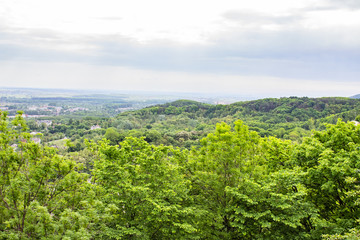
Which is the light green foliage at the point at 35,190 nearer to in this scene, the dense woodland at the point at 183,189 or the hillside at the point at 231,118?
the dense woodland at the point at 183,189

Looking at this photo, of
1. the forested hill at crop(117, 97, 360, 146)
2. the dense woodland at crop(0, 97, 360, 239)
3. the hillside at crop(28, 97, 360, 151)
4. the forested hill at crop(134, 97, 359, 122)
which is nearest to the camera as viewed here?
the dense woodland at crop(0, 97, 360, 239)

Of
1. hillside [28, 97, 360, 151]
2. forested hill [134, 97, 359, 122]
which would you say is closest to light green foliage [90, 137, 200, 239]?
hillside [28, 97, 360, 151]

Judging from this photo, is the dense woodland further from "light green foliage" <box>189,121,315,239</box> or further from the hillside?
the hillside

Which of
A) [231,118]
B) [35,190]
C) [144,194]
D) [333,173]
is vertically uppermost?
[333,173]

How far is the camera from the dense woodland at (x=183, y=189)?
10.4m

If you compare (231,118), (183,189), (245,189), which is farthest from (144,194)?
(231,118)

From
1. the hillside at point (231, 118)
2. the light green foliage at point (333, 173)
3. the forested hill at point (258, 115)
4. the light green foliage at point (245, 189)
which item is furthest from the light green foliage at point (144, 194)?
the forested hill at point (258, 115)

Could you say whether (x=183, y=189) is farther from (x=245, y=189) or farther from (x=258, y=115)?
(x=258, y=115)

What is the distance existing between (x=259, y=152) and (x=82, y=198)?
10039mm

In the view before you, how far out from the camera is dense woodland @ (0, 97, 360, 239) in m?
10.4

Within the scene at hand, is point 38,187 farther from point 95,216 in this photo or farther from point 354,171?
point 354,171

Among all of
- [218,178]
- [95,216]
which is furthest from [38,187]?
[218,178]

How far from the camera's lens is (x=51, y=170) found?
10.8m

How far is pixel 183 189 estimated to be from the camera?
13.3m
